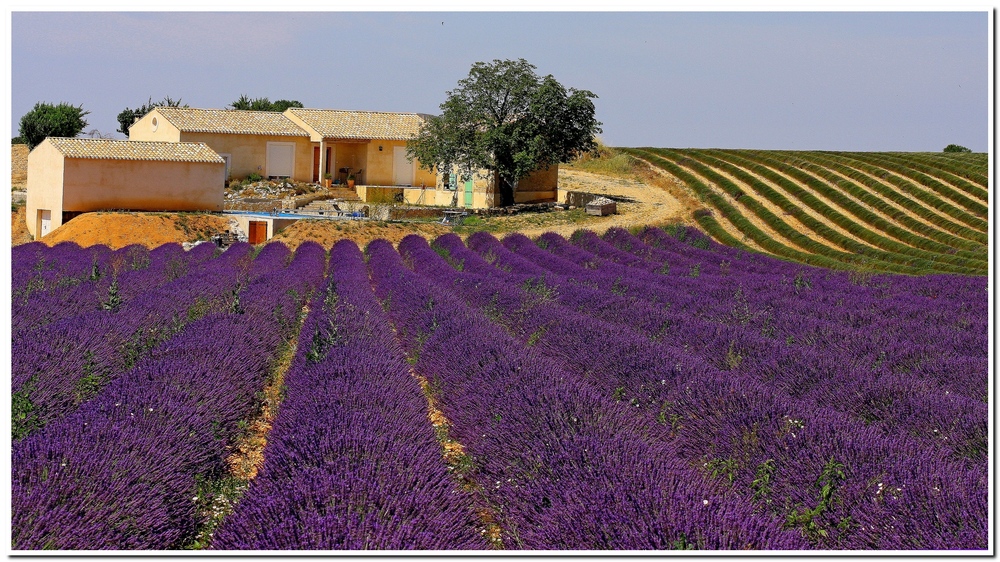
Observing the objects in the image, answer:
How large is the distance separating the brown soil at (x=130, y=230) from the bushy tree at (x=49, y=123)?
58.9ft

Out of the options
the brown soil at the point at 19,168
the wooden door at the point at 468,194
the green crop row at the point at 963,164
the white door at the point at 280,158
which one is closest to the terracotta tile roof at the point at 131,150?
the white door at the point at 280,158

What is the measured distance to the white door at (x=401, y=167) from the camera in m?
35.6

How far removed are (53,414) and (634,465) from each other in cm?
343

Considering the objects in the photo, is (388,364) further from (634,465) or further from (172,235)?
(172,235)

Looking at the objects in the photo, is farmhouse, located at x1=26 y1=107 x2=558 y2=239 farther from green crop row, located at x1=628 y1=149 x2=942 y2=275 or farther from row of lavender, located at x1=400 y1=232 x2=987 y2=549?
row of lavender, located at x1=400 y1=232 x2=987 y2=549

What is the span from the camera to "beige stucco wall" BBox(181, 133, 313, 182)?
3416 cm

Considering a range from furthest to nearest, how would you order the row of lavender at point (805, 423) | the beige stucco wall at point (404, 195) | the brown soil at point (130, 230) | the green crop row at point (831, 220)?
the beige stucco wall at point (404, 195) < the brown soil at point (130, 230) < the green crop row at point (831, 220) < the row of lavender at point (805, 423)

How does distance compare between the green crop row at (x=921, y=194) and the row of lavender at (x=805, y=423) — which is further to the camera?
the green crop row at (x=921, y=194)

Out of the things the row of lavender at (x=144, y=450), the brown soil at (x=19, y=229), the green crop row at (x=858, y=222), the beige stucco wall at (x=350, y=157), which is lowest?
the row of lavender at (x=144, y=450)

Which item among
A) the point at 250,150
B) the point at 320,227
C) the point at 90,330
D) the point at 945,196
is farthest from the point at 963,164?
the point at 90,330

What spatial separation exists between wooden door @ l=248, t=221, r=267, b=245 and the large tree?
579 centimetres

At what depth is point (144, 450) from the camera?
4.33 m

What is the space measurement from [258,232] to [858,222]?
58.2 ft

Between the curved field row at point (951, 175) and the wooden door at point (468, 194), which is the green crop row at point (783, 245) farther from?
the wooden door at point (468, 194)
